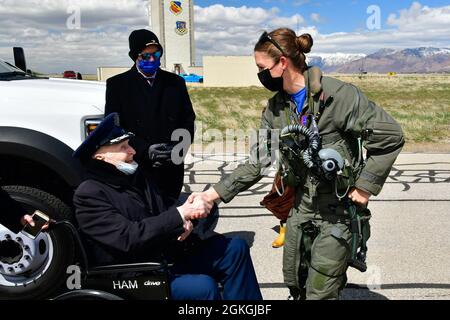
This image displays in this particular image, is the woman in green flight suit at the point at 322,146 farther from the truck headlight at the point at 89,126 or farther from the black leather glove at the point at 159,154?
the truck headlight at the point at 89,126

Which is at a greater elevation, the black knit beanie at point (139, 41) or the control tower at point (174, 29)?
the control tower at point (174, 29)

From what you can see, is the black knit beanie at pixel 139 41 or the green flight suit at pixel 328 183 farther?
the black knit beanie at pixel 139 41

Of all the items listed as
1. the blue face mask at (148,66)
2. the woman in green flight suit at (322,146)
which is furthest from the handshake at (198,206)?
the blue face mask at (148,66)

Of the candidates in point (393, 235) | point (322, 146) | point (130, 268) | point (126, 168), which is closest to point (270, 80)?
point (322, 146)

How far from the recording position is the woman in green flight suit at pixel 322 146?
8.30 feet

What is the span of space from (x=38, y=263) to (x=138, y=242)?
4.08 ft

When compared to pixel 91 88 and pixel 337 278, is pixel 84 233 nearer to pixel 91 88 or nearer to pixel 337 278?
pixel 337 278

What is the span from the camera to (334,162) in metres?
2.48

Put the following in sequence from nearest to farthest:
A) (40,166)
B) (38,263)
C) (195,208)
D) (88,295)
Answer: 1. (88,295)
2. (195,208)
3. (38,263)
4. (40,166)

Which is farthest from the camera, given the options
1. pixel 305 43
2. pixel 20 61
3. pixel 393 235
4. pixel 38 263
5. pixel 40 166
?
pixel 393 235

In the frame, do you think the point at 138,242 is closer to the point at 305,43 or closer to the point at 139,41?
the point at 305,43

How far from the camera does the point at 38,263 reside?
3.31m
